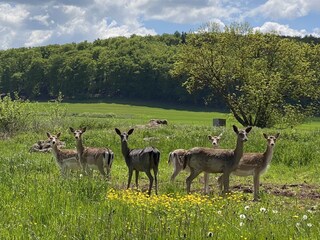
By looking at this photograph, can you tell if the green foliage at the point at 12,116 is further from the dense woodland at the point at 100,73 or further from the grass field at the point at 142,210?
the dense woodland at the point at 100,73

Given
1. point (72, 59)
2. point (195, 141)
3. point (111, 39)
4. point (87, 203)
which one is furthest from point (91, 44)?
point (87, 203)

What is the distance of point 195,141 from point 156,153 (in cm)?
928

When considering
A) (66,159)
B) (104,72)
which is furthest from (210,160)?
(104,72)

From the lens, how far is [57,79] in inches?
5330

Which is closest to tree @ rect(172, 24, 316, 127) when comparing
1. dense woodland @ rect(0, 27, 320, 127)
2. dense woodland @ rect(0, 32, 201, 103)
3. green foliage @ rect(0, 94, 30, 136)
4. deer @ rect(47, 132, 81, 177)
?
green foliage @ rect(0, 94, 30, 136)

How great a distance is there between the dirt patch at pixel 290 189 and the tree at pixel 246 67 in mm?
24821

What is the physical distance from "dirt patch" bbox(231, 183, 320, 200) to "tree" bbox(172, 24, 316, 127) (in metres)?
24.8

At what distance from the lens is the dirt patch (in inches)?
579

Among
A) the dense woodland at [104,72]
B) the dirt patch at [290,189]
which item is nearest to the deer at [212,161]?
the dirt patch at [290,189]

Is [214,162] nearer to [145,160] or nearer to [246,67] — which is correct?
[145,160]

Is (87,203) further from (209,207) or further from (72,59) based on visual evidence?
(72,59)

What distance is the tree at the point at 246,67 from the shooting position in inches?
1639

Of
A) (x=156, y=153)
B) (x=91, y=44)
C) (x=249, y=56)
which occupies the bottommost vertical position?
(x=156, y=153)

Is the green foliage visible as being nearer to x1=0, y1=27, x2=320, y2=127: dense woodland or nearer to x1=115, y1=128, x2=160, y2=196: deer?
x1=115, y1=128, x2=160, y2=196: deer
